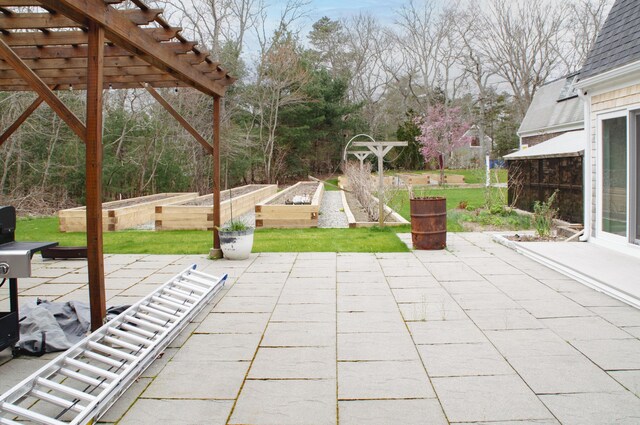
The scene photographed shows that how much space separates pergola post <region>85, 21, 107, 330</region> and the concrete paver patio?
1.96 ft

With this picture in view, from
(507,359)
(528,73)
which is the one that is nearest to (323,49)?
(528,73)

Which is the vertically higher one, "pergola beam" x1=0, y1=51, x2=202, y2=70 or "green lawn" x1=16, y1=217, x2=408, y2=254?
"pergola beam" x1=0, y1=51, x2=202, y2=70

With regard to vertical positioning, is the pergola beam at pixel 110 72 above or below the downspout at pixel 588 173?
above

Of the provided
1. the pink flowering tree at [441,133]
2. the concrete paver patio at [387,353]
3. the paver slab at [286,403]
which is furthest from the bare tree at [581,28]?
the paver slab at [286,403]

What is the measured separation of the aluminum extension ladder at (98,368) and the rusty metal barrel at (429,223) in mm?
3741

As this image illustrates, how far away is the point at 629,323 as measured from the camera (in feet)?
12.7

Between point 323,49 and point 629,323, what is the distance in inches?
1238

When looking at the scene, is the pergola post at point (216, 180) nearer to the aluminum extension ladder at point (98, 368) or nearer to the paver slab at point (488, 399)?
the aluminum extension ladder at point (98, 368)

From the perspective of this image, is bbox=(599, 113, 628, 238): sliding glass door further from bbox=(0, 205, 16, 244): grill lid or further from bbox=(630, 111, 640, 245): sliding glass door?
bbox=(0, 205, 16, 244): grill lid

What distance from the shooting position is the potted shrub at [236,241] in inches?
262

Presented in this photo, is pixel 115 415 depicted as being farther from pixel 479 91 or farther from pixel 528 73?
pixel 479 91

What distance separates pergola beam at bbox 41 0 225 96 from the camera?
3218mm

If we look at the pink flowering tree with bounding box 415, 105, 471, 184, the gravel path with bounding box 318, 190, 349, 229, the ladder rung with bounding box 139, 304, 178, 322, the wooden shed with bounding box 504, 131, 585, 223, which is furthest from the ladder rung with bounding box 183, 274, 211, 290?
the pink flowering tree with bounding box 415, 105, 471, 184

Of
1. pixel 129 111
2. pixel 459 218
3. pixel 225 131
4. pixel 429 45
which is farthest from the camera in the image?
pixel 429 45
